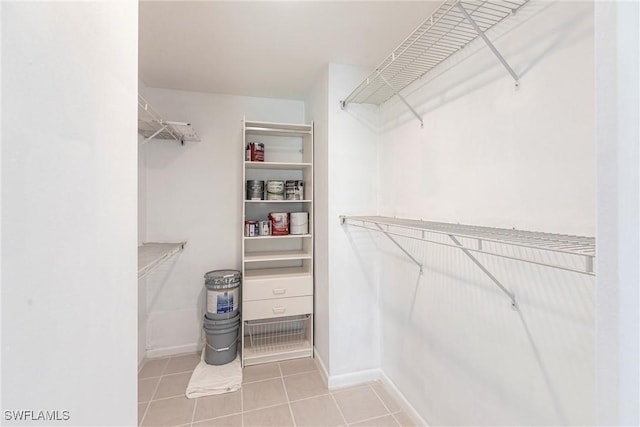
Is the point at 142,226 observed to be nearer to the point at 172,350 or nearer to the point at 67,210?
the point at 172,350

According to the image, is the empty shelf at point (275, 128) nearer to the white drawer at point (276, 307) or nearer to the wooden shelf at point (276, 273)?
the wooden shelf at point (276, 273)

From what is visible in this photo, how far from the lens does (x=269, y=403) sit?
1.88m

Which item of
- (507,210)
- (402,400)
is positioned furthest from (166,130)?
(402,400)

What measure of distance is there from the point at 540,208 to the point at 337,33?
4.70 feet

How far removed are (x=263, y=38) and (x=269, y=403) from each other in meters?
2.36

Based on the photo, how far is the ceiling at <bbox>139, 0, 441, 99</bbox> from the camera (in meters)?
1.45

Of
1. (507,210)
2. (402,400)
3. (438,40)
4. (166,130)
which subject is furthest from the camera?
(166,130)

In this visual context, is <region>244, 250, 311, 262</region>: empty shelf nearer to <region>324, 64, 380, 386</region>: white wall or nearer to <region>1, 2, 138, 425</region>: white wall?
<region>324, 64, 380, 386</region>: white wall

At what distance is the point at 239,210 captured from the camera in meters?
2.66

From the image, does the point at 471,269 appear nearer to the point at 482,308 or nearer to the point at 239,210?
the point at 482,308

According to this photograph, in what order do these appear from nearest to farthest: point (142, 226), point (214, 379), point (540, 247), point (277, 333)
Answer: point (540, 247), point (214, 379), point (142, 226), point (277, 333)

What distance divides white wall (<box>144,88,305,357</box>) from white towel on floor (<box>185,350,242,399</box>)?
444 mm

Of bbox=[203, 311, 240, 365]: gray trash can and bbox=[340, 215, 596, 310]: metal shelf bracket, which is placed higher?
bbox=[340, 215, 596, 310]: metal shelf bracket

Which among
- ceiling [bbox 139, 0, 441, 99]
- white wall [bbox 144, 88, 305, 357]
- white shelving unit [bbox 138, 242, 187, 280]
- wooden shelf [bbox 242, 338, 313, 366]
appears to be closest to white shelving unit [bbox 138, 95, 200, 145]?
white wall [bbox 144, 88, 305, 357]
